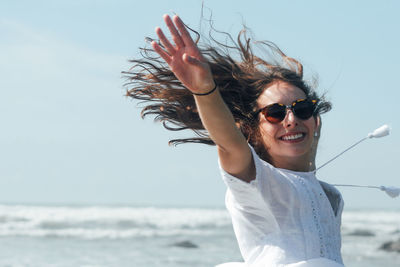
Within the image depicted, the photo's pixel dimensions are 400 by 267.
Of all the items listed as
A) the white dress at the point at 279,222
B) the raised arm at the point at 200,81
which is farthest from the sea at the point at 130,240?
the raised arm at the point at 200,81

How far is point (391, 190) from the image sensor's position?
4086mm

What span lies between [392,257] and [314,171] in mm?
11009

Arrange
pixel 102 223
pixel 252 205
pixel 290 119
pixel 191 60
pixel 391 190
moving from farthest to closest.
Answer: pixel 102 223 < pixel 391 190 < pixel 290 119 < pixel 252 205 < pixel 191 60

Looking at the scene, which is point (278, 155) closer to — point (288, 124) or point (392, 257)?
point (288, 124)

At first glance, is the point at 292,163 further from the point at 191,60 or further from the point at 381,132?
the point at 191,60

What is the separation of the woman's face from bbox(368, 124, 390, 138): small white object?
21.5 inches

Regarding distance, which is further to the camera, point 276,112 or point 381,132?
point 381,132

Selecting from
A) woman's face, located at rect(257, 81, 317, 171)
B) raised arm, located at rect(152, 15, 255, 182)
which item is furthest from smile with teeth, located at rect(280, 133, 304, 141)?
raised arm, located at rect(152, 15, 255, 182)

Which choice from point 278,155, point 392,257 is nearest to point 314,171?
point 278,155

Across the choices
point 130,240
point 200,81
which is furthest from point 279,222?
point 130,240

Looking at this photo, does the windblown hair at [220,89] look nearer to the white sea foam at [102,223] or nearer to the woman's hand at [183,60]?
the woman's hand at [183,60]

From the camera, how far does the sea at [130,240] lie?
1237 cm

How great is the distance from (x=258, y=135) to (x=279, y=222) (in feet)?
2.08

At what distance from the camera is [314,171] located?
3.82 meters
